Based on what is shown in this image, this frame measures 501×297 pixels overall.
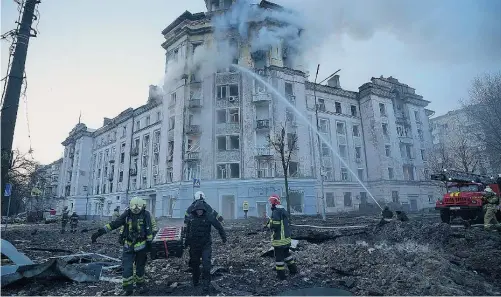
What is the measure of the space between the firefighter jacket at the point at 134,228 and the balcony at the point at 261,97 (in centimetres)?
2447

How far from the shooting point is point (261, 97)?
29094mm

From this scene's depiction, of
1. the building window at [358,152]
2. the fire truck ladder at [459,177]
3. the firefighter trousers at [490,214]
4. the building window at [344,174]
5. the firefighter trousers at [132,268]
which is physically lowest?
the firefighter trousers at [132,268]

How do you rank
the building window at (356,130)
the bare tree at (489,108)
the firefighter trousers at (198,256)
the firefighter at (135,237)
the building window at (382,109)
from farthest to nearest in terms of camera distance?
1. the building window at (356,130)
2. the building window at (382,109)
3. the bare tree at (489,108)
4. the firefighter trousers at (198,256)
5. the firefighter at (135,237)

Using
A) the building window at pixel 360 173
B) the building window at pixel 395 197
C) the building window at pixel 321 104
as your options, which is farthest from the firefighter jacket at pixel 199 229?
the building window at pixel 395 197

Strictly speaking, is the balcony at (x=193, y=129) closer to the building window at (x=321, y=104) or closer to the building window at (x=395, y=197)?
the building window at (x=321, y=104)

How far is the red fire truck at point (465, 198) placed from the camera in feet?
37.3

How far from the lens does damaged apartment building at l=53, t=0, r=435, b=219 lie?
1086 inches

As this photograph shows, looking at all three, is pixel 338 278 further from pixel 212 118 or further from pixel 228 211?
pixel 212 118

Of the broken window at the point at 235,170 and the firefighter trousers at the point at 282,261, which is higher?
the broken window at the point at 235,170

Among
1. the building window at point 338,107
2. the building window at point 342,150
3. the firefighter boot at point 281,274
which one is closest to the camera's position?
the firefighter boot at point 281,274

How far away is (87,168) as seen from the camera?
171 feet

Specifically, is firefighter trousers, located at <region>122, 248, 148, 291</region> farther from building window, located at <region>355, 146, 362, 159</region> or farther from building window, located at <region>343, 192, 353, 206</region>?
building window, located at <region>355, 146, 362, 159</region>

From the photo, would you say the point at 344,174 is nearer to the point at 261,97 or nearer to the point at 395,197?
the point at 395,197

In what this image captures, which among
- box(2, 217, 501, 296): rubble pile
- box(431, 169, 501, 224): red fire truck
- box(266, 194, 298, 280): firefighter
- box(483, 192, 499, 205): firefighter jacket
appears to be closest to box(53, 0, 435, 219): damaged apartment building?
box(431, 169, 501, 224): red fire truck
